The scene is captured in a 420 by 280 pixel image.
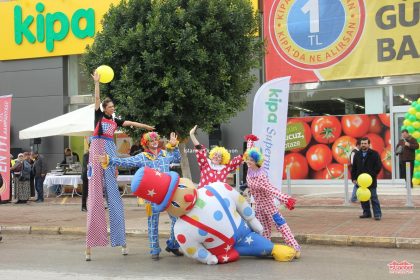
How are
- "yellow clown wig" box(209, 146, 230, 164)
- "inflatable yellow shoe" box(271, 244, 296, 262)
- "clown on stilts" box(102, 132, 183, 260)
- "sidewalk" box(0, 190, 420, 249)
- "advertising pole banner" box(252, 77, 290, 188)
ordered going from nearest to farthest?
"inflatable yellow shoe" box(271, 244, 296, 262)
"clown on stilts" box(102, 132, 183, 260)
"yellow clown wig" box(209, 146, 230, 164)
"sidewalk" box(0, 190, 420, 249)
"advertising pole banner" box(252, 77, 290, 188)

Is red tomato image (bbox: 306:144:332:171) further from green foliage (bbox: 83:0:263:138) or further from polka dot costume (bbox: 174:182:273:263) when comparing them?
polka dot costume (bbox: 174:182:273:263)

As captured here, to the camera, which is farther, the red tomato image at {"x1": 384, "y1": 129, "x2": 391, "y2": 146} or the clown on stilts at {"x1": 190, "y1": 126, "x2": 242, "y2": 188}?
the red tomato image at {"x1": 384, "y1": 129, "x2": 391, "y2": 146}

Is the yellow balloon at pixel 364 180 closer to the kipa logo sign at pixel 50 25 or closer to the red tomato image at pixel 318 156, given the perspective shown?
the red tomato image at pixel 318 156

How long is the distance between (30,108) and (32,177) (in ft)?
17.8

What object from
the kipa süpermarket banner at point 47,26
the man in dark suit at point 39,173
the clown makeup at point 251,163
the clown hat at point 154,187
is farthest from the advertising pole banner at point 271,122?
the kipa süpermarket banner at point 47,26

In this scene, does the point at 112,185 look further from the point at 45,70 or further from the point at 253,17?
the point at 45,70

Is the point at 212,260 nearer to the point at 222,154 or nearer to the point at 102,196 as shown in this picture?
the point at 222,154

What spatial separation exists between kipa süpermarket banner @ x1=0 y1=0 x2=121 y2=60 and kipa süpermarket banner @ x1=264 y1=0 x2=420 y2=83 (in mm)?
6644

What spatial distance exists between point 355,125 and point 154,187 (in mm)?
12547

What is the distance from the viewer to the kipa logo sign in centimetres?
2198

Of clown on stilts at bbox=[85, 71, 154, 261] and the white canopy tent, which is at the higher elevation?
the white canopy tent

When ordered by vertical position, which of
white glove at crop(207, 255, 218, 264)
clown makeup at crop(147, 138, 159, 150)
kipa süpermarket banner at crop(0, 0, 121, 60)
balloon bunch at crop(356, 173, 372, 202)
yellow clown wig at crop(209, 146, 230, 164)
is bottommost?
white glove at crop(207, 255, 218, 264)

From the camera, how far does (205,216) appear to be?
23.6 ft

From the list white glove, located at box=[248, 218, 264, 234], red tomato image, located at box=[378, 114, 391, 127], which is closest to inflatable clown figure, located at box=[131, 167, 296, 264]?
white glove, located at box=[248, 218, 264, 234]
